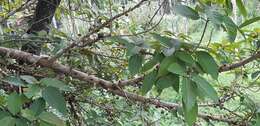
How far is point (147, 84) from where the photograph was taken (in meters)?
0.63

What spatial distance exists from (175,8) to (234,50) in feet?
1.14

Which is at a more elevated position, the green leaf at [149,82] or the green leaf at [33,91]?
the green leaf at [33,91]

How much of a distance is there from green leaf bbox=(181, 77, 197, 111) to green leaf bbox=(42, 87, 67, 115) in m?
0.17

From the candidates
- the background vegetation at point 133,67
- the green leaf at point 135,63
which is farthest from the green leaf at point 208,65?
the green leaf at point 135,63

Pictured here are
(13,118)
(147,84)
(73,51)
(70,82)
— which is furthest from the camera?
(70,82)

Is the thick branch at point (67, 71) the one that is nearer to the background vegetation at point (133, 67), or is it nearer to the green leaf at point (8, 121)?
the background vegetation at point (133, 67)

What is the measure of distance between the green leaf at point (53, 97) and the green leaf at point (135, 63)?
16 cm

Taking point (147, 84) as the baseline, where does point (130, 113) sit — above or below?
below

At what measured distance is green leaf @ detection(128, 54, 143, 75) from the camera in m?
0.66

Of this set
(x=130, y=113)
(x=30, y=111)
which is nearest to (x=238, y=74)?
(x=130, y=113)

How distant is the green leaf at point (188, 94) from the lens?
0.49m

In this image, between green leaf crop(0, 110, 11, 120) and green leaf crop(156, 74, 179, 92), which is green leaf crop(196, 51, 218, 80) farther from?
green leaf crop(0, 110, 11, 120)

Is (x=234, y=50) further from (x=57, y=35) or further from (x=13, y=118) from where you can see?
(x=13, y=118)

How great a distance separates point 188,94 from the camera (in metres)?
0.50
